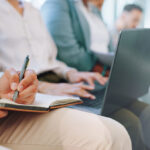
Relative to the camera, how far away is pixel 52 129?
0.51 meters

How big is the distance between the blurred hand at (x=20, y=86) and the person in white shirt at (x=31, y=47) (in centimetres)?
24

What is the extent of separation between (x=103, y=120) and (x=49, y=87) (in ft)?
1.21

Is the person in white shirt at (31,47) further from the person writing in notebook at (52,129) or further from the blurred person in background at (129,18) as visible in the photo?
the blurred person in background at (129,18)

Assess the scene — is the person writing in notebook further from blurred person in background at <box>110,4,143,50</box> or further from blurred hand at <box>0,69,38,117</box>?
blurred person in background at <box>110,4,143,50</box>

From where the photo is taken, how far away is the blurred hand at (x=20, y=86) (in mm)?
530

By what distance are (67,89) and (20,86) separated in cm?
30

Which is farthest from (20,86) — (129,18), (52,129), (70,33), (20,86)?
(129,18)

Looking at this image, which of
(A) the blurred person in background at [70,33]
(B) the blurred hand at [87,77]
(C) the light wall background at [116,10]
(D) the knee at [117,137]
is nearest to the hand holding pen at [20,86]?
(D) the knee at [117,137]

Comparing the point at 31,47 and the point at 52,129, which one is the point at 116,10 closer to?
the point at 31,47

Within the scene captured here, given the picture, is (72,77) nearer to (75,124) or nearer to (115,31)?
(75,124)

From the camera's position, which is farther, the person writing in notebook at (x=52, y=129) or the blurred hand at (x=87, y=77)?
the blurred hand at (x=87, y=77)

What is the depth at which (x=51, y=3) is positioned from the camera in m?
1.29

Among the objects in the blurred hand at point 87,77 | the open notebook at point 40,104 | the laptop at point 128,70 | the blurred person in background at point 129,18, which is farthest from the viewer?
the blurred person in background at point 129,18

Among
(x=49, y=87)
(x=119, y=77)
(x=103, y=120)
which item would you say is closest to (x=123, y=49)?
(x=119, y=77)
